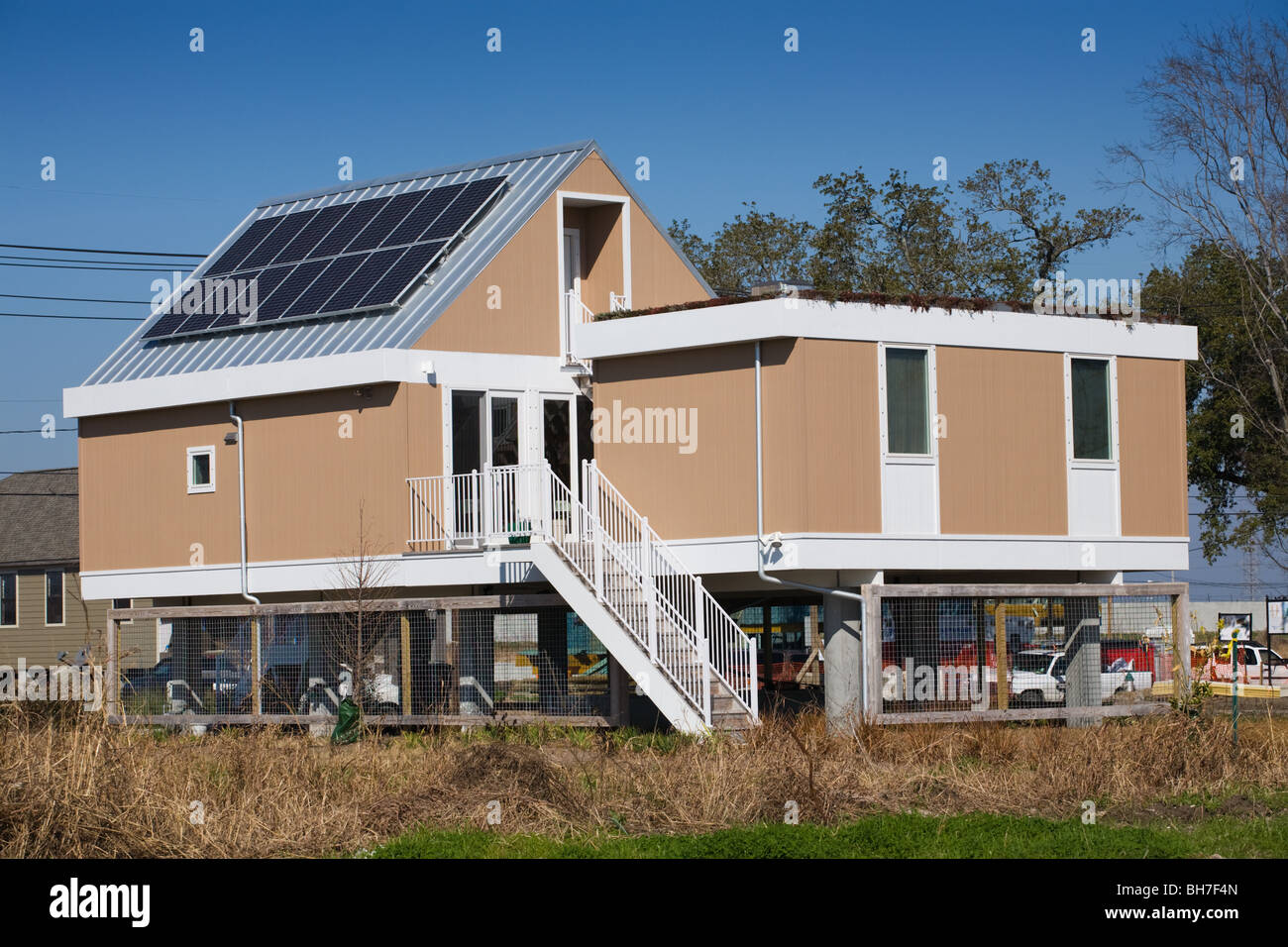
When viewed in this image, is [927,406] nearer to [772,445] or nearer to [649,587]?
[772,445]

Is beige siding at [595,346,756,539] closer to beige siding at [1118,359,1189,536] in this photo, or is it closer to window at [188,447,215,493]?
beige siding at [1118,359,1189,536]

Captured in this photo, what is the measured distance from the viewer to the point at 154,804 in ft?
44.2

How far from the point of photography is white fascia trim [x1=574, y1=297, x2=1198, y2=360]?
2130cm

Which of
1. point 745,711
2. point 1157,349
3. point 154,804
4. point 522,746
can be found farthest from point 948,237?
point 154,804

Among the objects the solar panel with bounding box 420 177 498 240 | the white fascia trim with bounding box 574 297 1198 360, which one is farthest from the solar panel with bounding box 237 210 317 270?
the white fascia trim with bounding box 574 297 1198 360

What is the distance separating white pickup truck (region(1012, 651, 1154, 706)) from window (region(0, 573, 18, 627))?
35785 mm

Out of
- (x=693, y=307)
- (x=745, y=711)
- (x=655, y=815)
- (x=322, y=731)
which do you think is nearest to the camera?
(x=655, y=815)

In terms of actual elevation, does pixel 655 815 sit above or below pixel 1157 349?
below

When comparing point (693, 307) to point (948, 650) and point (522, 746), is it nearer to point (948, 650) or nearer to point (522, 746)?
point (948, 650)

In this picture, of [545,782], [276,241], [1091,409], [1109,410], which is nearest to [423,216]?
[276,241]

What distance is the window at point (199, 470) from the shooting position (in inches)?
1055

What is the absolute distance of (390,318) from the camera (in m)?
25.3

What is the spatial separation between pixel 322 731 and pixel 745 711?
673 cm

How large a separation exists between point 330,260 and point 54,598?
24.8 metres
